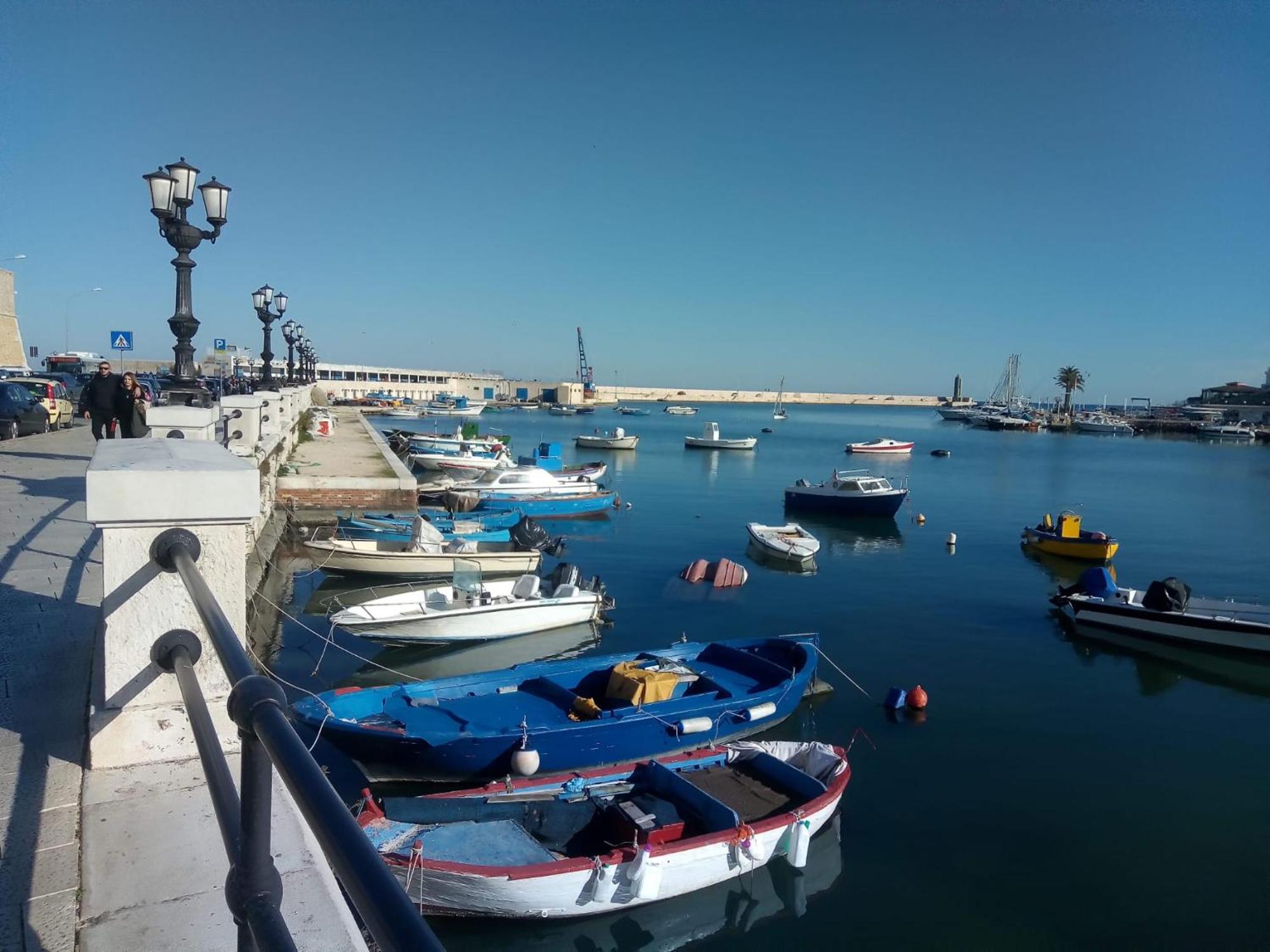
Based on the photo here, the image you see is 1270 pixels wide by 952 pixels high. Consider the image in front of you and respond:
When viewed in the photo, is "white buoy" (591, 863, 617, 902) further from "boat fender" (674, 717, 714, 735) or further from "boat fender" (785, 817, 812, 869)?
"boat fender" (674, 717, 714, 735)

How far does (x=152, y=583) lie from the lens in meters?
3.20

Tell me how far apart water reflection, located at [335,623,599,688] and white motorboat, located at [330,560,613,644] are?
0.32 m

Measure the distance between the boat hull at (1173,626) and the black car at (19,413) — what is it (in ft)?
94.3

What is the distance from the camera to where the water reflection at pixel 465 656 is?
16.1 m

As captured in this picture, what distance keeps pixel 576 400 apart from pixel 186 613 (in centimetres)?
17178

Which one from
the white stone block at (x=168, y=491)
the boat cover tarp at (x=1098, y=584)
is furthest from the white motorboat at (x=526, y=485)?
the white stone block at (x=168, y=491)

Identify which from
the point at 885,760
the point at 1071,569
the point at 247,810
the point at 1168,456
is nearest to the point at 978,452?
the point at 1168,456

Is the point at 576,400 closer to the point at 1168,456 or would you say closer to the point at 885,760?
the point at 1168,456

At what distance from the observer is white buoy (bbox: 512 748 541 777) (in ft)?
34.8

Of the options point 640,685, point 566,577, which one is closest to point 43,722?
point 640,685

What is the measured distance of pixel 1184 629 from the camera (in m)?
20.3

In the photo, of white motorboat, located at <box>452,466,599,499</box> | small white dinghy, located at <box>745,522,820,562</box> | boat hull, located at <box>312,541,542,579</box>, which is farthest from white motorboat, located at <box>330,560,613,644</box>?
white motorboat, located at <box>452,466,599,499</box>

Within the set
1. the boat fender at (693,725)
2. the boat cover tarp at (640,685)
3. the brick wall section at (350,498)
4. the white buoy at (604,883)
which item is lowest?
the white buoy at (604,883)

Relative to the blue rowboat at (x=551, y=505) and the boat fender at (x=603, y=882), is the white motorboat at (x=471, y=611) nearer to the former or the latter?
the boat fender at (x=603, y=882)
